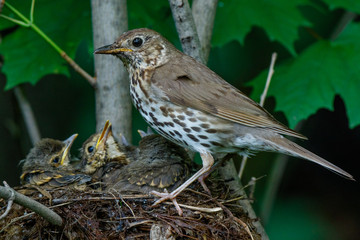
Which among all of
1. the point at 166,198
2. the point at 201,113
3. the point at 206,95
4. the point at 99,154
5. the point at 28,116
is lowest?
the point at 166,198

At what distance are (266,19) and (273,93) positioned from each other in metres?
0.69

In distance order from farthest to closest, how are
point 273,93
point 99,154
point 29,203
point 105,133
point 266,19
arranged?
point 266,19, point 273,93, point 99,154, point 105,133, point 29,203

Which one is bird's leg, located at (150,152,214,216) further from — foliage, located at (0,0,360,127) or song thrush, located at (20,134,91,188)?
foliage, located at (0,0,360,127)

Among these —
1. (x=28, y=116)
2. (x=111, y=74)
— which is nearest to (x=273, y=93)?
(x=111, y=74)

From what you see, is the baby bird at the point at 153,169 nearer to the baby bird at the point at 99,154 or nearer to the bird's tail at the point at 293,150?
the baby bird at the point at 99,154

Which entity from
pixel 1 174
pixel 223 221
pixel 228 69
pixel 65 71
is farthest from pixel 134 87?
pixel 1 174

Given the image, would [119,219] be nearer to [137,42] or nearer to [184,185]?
[184,185]

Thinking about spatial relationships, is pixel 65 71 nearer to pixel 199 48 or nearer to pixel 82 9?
pixel 82 9

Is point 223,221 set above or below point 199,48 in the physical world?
below

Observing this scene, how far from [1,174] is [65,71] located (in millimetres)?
2241

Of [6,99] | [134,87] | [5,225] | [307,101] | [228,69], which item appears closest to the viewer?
[5,225]

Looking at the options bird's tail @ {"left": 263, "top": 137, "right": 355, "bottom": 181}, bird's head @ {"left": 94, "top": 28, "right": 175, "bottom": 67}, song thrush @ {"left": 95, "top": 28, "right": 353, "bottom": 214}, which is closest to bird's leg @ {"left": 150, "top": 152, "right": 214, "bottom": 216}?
song thrush @ {"left": 95, "top": 28, "right": 353, "bottom": 214}

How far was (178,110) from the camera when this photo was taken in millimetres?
3912

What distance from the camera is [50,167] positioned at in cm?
444
